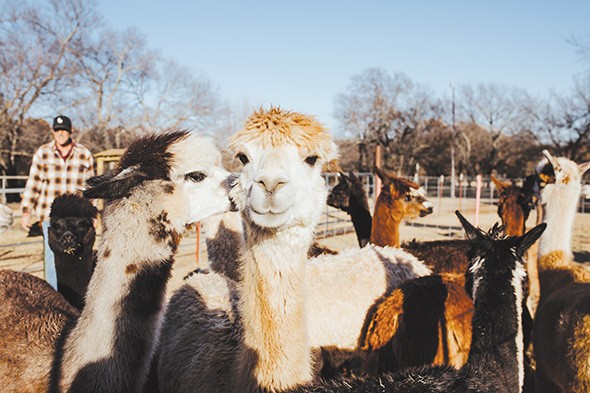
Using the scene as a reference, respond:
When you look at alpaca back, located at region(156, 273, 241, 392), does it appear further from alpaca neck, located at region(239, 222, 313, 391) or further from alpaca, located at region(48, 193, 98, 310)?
alpaca, located at region(48, 193, 98, 310)

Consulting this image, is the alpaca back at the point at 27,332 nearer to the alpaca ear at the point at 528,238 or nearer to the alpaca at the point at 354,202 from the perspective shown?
the alpaca ear at the point at 528,238

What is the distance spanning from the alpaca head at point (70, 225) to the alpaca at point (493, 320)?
266 centimetres

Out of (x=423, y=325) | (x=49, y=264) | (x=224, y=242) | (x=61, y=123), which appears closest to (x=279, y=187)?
(x=423, y=325)

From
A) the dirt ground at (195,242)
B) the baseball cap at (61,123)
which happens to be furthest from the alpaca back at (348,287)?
the baseball cap at (61,123)

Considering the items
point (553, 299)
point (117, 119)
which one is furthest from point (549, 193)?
point (117, 119)

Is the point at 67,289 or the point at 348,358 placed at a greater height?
the point at 67,289

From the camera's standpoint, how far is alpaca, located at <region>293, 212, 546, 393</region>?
1.84 metres

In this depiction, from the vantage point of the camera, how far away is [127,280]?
2.15m

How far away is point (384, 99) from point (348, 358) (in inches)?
1587

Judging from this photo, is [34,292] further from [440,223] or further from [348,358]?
[440,223]

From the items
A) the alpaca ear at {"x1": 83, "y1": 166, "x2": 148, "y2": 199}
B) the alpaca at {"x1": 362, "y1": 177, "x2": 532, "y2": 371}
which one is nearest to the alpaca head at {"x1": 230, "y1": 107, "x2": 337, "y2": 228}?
the alpaca ear at {"x1": 83, "y1": 166, "x2": 148, "y2": 199}

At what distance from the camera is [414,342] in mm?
2961

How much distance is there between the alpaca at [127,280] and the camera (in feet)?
6.78

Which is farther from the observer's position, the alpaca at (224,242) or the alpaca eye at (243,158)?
the alpaca at (224,242)
